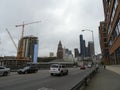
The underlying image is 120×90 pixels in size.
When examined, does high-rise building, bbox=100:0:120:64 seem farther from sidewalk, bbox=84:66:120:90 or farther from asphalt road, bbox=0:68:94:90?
asphalt road, bbox=0:68:94:90

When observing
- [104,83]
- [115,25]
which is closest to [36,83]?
[104,83]

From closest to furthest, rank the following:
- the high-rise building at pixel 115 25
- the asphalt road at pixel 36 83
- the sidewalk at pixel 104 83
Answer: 1. the sidewalk at pixel 104 83
2. the asphalt road at pixel 36 83
3. the high-rise building at pixel 115 25

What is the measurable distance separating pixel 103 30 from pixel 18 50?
65.6m

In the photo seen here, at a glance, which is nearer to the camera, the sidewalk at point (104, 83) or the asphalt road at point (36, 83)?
the sidewalk at point (104, 83)

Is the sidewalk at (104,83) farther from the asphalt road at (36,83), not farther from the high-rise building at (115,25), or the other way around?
the high-rise building at (115,25)

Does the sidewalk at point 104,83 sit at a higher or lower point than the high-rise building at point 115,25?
lower

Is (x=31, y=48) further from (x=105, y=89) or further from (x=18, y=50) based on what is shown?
(x=105, y=89)

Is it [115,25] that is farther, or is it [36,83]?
[115,25]

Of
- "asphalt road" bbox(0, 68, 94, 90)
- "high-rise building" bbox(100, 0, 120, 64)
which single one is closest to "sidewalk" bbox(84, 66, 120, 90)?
"asphalt road" bbox(0, 68, 94, 90)

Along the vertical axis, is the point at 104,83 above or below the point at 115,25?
below

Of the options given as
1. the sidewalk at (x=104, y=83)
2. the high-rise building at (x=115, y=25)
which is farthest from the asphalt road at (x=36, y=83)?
the high-rise building at (x=115, y=25)

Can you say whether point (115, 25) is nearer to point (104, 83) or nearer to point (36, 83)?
point (104, 83)

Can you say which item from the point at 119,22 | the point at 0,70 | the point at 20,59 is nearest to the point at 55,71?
the point at 0,70

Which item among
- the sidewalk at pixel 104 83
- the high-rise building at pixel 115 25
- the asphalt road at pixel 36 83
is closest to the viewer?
the sidewalk at pixel 104 83
